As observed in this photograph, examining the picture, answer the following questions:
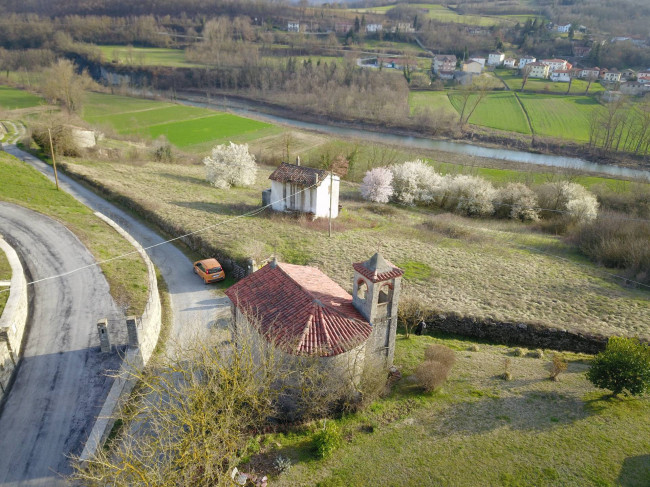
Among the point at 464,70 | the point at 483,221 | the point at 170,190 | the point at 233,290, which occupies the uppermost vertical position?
the point at 464,70

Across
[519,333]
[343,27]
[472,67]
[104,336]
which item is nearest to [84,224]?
[104,336]

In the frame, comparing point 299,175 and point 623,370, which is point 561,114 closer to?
point 299,175

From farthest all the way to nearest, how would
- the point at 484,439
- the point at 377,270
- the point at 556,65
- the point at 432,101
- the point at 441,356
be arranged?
1. the point at 556,65
2. the point at 432,101
3. the point at 441,356
4. the point at 377,270
5. the point at 484,439

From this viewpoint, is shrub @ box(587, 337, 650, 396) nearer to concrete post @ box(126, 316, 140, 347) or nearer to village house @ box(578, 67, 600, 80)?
concrete post @ box(126, 316, 140, 347)

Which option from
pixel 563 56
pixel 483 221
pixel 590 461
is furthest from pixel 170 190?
pixel 563 56

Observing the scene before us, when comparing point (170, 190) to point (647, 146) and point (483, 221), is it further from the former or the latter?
point (647, 146)

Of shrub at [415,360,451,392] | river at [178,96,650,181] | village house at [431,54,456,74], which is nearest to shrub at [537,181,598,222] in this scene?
river at [178,96,650,181]

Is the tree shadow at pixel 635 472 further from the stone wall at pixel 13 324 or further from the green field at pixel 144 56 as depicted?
the green field at pixel 144 56
